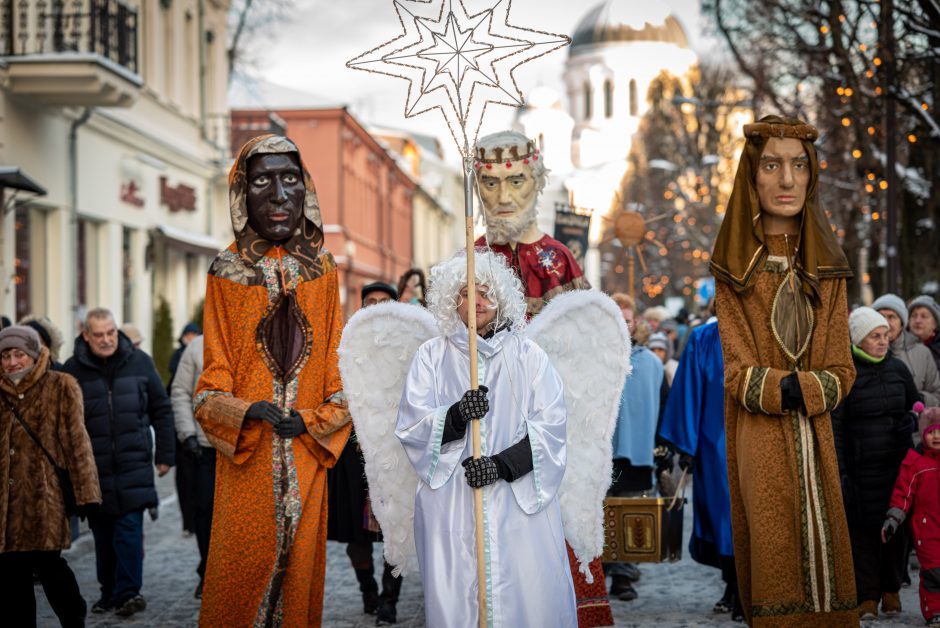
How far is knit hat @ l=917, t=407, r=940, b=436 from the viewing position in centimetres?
780

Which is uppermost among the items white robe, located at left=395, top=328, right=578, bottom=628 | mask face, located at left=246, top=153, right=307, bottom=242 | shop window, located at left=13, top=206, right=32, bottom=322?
shop window, located at left=13, top=206, right=32, bottom=322

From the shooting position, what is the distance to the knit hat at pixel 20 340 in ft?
23.8

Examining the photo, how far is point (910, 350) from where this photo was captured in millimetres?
9586

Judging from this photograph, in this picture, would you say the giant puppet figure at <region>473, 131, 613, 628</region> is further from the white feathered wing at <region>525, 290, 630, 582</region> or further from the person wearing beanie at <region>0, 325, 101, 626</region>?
the person wearing beanie at <region>0, 325, 101, 626</region>

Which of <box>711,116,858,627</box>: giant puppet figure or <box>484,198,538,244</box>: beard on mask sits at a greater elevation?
<box>484,198,538,244</box>: beard on mask

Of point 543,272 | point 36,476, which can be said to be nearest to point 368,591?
point 36,476

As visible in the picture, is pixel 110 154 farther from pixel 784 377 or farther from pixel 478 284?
pixel 784 377

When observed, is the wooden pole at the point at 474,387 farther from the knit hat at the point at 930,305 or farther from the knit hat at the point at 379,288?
the knit hat at the point at 930,305

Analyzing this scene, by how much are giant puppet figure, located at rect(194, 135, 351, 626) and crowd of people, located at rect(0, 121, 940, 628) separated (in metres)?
0.01

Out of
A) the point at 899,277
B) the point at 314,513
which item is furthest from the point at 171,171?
the point at 314,513

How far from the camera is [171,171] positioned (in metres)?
23.0

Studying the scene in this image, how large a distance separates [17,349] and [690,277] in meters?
44.3

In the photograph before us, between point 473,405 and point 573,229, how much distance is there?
1029 centimetres

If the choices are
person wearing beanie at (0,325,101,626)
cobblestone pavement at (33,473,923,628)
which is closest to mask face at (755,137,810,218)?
cobblestone pavement at (33,473,923,628)
